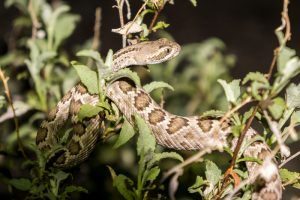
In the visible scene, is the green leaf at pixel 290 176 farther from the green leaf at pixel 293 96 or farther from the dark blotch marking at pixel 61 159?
the dark blotch marking at pixel 61 159

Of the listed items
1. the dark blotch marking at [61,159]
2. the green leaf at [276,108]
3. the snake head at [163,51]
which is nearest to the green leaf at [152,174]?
the green leaf at [276,108]

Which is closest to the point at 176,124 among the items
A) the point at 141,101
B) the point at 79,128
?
the point at 141,101

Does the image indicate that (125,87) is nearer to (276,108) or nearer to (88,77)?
(88,77)

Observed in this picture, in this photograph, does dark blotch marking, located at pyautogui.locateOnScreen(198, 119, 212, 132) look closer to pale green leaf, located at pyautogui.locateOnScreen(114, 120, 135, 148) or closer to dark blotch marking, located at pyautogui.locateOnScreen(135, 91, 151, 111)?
dark blotch marking, located at pyautogui.locateOnScreen(135, 91, 151, 111)


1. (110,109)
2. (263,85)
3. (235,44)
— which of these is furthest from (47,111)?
(235,44)

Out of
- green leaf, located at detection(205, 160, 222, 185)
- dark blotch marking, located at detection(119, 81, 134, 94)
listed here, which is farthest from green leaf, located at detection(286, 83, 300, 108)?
dark blotch marking, located at detection(119, 81, 134, 94)

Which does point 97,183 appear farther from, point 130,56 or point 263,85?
point 263,85
